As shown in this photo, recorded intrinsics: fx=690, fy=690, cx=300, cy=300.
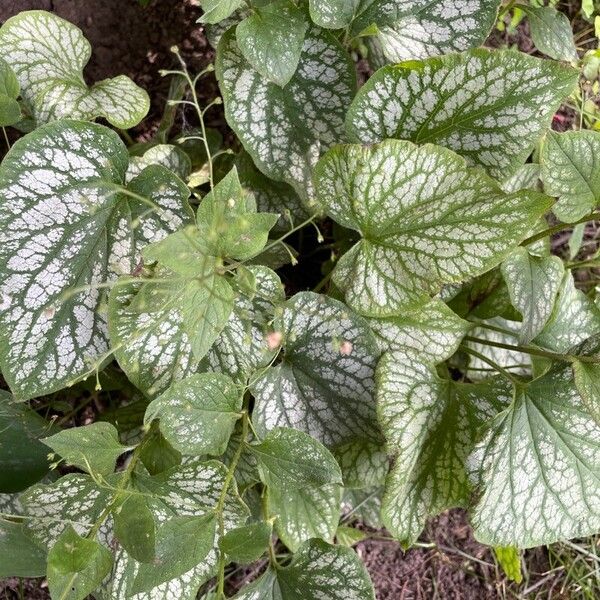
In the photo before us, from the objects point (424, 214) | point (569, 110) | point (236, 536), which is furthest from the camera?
point (569, 110)

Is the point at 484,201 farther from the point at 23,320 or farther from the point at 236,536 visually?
the point at 23,320

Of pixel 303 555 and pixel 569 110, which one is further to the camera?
pixel 569 110

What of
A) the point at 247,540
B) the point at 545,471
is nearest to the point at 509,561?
the point at 545,471

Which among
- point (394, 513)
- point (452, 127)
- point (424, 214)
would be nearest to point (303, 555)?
point (394, 513)

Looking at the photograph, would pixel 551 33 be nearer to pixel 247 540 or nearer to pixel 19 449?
pixel 247 540

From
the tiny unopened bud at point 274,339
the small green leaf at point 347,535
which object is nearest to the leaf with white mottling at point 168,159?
the tiny unopened bud at point 274,339

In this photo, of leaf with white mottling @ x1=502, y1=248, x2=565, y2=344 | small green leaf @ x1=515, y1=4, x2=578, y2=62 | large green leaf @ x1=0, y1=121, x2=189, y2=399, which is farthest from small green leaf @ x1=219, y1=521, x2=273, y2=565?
small green leaf @ x1=515, y1=4, x2=578, y2=62
